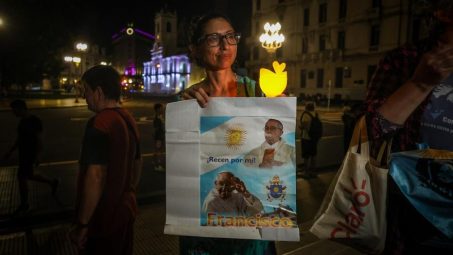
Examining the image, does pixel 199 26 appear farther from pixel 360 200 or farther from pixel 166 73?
pixel 166 73

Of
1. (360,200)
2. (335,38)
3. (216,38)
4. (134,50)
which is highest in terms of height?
(134,50)

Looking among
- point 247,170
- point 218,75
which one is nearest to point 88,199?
point 218,75

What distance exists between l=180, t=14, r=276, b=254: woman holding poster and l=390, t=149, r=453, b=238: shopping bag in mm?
871

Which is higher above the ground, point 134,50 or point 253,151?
point 134,50

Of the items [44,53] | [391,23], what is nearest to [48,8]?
[44,53]

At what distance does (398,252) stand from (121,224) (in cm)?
188

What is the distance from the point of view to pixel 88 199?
96.8 inches

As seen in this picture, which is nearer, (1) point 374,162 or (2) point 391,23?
(1) point 374,162

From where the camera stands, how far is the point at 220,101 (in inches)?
64.2

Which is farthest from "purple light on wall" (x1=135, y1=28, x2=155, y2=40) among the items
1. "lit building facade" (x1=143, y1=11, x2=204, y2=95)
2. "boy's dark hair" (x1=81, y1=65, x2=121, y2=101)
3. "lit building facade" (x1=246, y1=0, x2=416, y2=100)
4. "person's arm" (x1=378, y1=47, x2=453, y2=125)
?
"person's arm" (x1=378, y1=47, x2=453, y2=125)

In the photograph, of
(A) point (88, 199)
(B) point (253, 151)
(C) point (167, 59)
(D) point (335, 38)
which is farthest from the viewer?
(C) point (167, 59)

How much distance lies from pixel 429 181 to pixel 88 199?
2045mm

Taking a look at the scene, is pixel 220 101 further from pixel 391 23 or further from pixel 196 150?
pixel 391 23

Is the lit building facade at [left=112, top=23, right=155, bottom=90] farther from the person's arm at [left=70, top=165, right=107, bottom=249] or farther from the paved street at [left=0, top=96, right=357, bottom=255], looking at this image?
the person's arm at [left=70, top=165, right=107, bottom=249]
